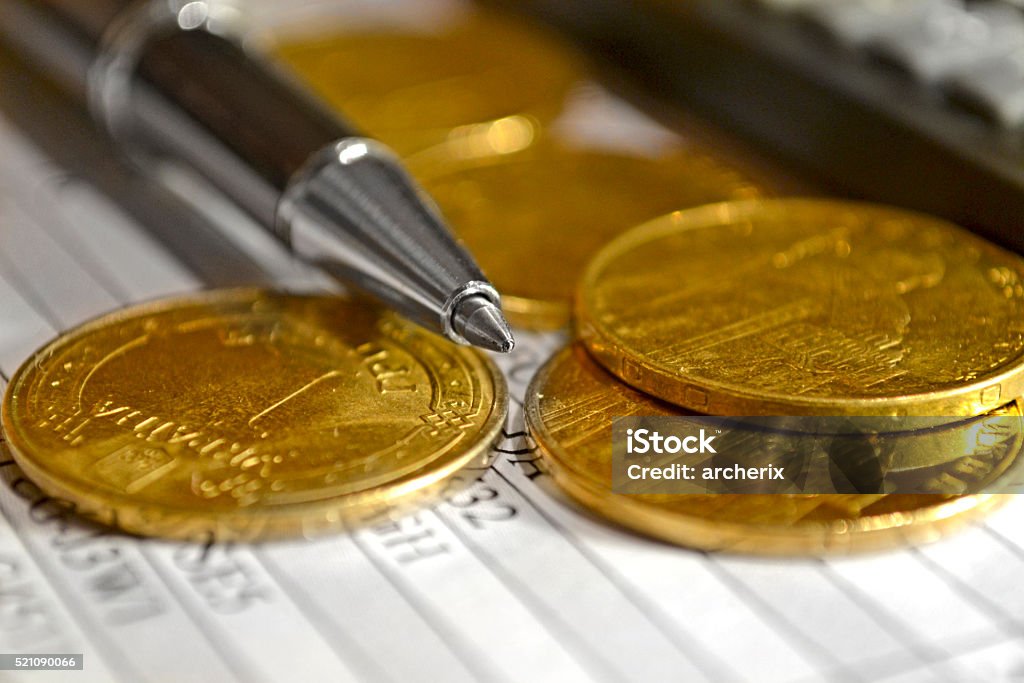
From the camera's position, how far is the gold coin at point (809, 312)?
0.52 meters

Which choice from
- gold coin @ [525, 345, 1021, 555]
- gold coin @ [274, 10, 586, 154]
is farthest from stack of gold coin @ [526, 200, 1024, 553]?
gold coin @ [274, 10, 586, 154]

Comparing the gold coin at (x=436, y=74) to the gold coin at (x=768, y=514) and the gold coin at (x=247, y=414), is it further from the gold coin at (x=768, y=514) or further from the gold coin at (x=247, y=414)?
the gold coin at (x=768, y=514)

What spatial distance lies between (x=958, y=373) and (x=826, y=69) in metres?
0.29

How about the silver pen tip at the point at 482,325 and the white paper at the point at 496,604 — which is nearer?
the white paper at the point at 496,604

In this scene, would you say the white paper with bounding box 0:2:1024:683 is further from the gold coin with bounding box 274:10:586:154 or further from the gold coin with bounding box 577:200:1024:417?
the gold coin with bounding box 274:10:586:154

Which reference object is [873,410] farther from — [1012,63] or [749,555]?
[1012,63]

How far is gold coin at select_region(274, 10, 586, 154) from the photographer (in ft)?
2.75

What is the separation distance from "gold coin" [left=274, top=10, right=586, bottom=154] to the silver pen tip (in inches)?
10.9

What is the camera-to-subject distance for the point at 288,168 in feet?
2.06

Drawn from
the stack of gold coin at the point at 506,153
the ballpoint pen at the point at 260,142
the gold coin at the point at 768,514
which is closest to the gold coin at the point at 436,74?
the stack of gold coin at the point at 506,153

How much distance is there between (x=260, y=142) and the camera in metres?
0.65

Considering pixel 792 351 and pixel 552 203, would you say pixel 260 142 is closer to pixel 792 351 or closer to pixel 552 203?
pixel 552 203

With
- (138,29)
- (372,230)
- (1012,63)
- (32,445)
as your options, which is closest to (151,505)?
(32,445)

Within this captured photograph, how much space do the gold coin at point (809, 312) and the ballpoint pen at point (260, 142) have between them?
0.08 metres
